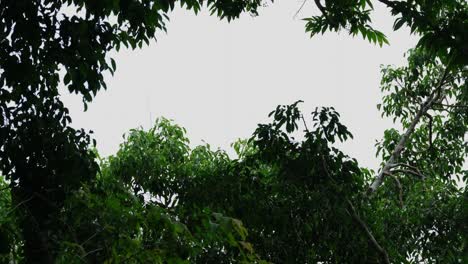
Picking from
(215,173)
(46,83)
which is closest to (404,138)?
(215,173)

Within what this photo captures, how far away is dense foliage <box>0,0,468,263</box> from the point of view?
354cm

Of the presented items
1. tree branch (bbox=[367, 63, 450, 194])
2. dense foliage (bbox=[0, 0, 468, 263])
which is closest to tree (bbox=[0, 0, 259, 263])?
dense foliage (bbox=[0, 0, 468, 263])

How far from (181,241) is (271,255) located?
2.34m

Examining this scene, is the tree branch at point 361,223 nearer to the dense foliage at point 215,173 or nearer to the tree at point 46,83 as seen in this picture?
the dense foliage at point 215,173

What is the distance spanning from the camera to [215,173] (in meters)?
6.21

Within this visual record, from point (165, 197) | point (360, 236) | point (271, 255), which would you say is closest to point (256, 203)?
point (271, 255)

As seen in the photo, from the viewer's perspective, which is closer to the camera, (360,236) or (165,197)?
(360,236)

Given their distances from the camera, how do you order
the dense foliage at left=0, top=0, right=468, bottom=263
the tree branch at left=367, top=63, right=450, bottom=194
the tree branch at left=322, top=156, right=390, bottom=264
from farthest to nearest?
the tree branch at left=367, top=63, right=450, bottom=194 < the tree branch at left=322, top=156, right=390, bottom=264 < the dense foliage at left=0, top=0, right=468, bottom=263

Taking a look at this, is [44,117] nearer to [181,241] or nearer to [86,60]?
[86,60]

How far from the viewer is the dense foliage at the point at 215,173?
11.6ft

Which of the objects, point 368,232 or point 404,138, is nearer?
point 368,232

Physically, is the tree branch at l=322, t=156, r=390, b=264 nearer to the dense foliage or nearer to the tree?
the dense foliage

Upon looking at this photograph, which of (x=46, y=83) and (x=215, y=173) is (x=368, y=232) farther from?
(x=46, y=83)

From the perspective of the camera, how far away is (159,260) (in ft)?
10.3
